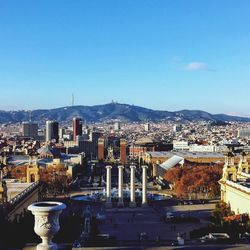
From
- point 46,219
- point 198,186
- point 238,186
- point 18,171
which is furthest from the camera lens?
point 18,171

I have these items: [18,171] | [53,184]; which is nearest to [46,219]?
[53,184]

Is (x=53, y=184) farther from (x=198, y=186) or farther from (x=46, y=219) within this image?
(x=46, y=219)

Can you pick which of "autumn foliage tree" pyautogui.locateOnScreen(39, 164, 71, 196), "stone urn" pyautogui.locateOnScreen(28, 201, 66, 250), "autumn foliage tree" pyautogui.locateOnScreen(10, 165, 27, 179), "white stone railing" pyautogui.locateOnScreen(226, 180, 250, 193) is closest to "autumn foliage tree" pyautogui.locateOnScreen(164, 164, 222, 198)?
"autumn foliage tree" pyautogui.locateOnScreen(39, 164, 71, 196)

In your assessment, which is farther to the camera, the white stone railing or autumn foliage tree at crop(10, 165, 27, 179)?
autumn foliage tree at crop(10, 165, 27, 179)

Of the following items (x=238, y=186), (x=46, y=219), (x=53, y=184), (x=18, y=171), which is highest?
(x=46, y=219)

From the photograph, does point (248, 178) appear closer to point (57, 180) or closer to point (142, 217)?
point (142, 217)

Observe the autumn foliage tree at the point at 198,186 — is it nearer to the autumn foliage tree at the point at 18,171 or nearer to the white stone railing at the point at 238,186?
the white stone railing at the point at 238,186

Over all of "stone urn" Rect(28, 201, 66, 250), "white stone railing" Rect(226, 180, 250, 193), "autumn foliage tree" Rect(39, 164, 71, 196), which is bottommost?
"autumn foliage tree" Rect(39, 164, 71, 196)

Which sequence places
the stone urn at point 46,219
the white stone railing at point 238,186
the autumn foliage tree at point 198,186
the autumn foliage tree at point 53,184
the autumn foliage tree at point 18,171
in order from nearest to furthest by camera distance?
the stone urn at point 46,219 → the white stone railing at point 238,186 → the autumn foliage tree at point 198,186 → the autumn foliage tree at point 53,184 → the autumn foliage tree at point 18,171

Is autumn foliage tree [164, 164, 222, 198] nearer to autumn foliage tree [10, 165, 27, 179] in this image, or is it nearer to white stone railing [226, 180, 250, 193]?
white stone railing [226, 180, 250, 193]

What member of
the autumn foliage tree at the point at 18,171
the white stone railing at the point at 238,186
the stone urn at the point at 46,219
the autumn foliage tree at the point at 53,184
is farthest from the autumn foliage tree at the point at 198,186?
the stone urn at the point at 46,219

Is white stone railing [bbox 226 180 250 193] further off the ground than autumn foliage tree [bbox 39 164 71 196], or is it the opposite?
white stone railing [bbox 226 180 250 193]

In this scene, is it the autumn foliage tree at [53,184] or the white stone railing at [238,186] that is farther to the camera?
the autumn foliage tree at [53,184]

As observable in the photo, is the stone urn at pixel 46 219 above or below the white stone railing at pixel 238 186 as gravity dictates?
above
